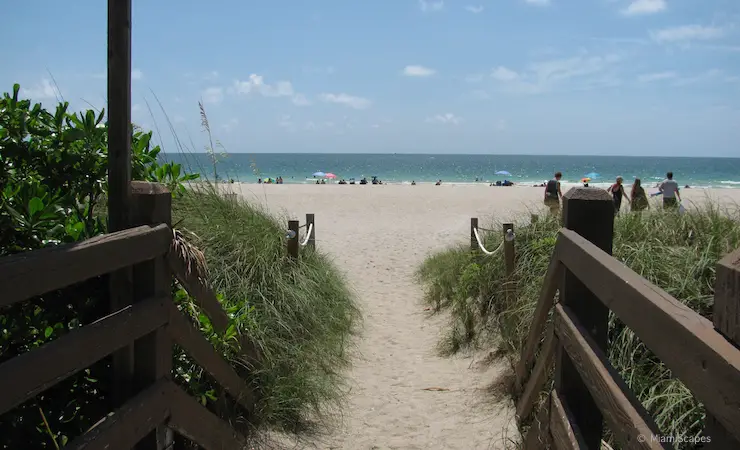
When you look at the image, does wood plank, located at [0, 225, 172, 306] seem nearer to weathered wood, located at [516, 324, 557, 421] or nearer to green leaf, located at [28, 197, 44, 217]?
green leaf, located at [28, 197, 44, 217]

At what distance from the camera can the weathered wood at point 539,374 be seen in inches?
133

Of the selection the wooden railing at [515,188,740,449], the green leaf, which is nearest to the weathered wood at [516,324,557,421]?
the wooden railing at [515,188,740,449]

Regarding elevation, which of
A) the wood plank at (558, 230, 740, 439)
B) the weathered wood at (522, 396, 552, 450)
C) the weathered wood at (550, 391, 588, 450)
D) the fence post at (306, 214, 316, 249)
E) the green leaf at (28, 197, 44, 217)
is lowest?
the weathered wood at (522, 396, 552, 450)

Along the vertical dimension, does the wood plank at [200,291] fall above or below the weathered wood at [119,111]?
below

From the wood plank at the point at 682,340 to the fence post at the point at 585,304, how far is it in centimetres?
45

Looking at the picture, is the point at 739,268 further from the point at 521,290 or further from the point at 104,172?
the point at 521,290

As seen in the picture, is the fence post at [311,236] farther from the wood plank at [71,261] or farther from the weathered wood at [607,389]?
the weathered wood at [607,389]

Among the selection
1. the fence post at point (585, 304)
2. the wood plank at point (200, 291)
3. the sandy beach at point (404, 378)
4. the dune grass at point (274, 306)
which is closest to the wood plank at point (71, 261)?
the wood plank at point (200, 291)

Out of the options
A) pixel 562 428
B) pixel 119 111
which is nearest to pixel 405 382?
Answer: pixel 562 428

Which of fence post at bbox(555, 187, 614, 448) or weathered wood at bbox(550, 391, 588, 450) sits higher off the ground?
fence post at bbox(555, 187, 614, 448)

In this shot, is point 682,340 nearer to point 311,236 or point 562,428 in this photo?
point 562,428

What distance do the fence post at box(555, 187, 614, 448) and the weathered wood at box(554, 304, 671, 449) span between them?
0.06 meters

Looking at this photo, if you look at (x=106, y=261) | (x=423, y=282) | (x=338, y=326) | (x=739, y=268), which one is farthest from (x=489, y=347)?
(x=739, y=268)

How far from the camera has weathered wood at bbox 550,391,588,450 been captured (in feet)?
8.25
